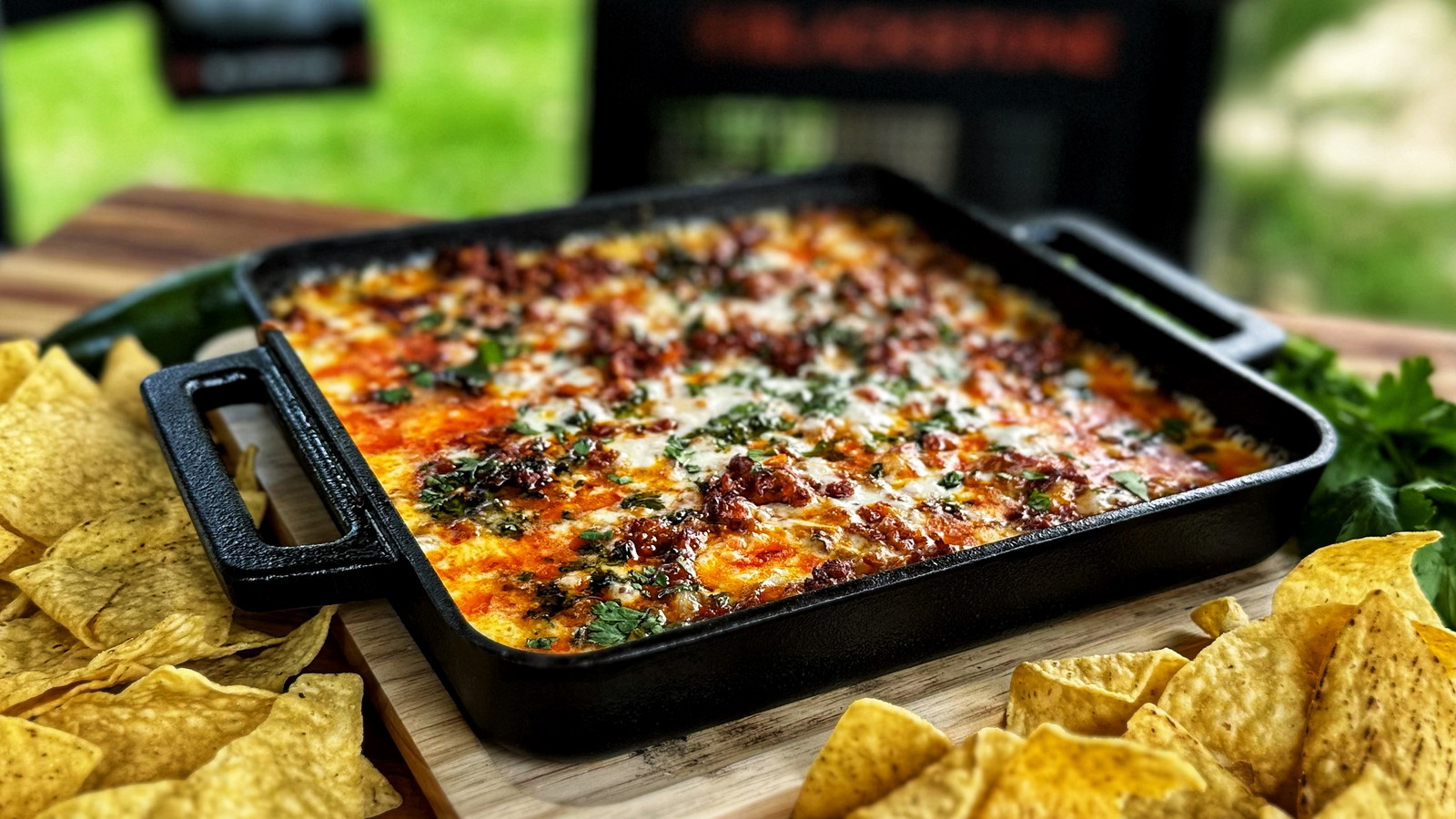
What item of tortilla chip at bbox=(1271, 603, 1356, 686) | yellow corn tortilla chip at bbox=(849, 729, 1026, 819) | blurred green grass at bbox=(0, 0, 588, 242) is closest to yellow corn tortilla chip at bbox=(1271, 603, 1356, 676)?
tortilla chip at bbox=(1271, 603, 1356, 686)

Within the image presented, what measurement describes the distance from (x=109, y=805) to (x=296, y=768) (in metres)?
0.25

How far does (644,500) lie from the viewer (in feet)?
8.09

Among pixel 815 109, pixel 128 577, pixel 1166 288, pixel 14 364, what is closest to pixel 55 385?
pixel 14 364

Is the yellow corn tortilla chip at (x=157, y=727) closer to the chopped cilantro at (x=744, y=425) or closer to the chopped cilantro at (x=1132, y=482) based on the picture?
the chopped cilantro at (x=744, y=425)

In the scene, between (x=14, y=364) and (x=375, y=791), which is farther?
(x=14, y=364)

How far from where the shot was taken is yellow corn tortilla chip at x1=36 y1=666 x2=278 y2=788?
82.7 inches

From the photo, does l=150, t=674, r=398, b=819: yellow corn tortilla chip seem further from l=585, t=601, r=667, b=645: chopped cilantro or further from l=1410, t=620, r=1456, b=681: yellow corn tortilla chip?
l=1410, t=620, r=1456, b=681: yellow corn tortilla chip

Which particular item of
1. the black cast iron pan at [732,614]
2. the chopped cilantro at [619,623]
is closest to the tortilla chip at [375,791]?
the black cast iron pan at [732,614]

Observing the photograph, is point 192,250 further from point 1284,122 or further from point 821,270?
point 1284,122

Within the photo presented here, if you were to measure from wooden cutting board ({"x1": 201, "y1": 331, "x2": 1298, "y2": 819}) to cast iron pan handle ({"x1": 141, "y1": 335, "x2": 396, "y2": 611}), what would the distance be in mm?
199

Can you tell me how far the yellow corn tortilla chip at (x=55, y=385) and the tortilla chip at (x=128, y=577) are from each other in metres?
0.33

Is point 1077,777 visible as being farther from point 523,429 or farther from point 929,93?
point 929,93

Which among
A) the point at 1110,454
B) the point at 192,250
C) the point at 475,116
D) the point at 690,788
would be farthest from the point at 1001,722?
the point at 475,116

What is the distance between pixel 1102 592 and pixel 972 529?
25cm
